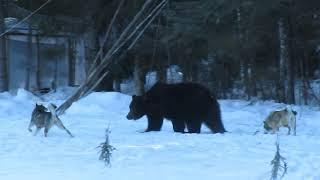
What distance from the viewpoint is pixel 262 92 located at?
89.8 feet

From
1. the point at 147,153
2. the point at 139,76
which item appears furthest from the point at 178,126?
the point at 139,76

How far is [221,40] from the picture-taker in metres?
23.5

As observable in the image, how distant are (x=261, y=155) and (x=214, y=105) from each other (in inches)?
167

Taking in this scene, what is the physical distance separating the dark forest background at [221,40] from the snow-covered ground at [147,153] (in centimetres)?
593

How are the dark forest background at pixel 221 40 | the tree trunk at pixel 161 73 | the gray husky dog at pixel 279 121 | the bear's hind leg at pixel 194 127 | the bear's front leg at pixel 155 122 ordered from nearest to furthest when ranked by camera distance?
the gray husky dog at pixel 279 121 → the bear's hind leg at pixel 194 127 → the bear's front leg at pixel 155 122 → the dark forest background at pixel 221 40 → the tree trunk at pixel 161 73

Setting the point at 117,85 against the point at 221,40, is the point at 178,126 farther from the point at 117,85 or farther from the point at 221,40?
the point at 117,85

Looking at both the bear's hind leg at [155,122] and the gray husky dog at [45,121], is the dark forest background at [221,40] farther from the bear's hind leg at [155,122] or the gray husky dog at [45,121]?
the gray husky dog at [45,121]

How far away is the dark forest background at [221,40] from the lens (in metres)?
22.4

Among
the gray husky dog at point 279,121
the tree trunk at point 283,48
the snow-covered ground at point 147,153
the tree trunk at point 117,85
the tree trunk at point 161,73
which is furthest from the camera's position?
the tree trunk at point 117,85

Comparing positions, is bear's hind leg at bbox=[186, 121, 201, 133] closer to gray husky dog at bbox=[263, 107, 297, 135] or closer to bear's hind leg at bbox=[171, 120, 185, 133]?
bear's hind leg at bbox=[171, 120, 185, 133]

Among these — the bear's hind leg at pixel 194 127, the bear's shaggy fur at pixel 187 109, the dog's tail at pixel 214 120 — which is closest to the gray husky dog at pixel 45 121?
the bear's shaggy fur at pixel 187 109

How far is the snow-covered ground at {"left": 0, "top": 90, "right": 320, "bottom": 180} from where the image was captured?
27.4 ft

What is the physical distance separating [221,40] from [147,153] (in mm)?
13711

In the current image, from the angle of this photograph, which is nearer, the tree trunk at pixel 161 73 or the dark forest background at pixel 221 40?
the dark forest background at pixel 221 40
